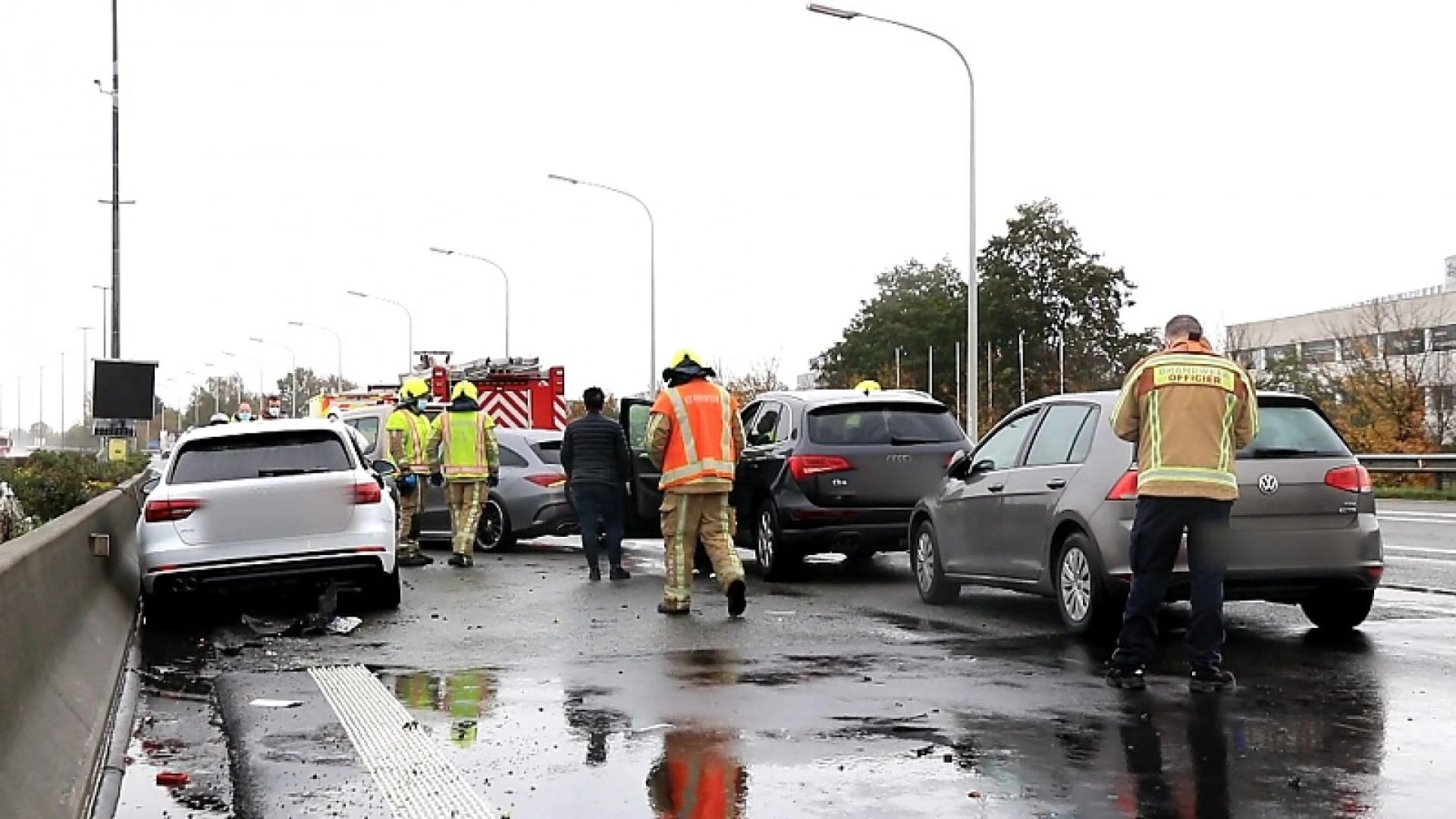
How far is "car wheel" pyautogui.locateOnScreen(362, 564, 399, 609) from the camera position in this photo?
12.5 m

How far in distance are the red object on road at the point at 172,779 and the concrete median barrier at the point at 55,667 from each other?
0.24 metres

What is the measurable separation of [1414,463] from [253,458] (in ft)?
83.4

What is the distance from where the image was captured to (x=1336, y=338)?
51281mm

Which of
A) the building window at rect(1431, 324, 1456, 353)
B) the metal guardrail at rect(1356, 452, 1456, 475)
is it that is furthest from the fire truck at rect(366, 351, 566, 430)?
the building window at rect(1431, 324, 1456, 353)

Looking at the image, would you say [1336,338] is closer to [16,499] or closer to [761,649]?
[16,499]

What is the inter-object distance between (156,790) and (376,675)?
2.79 metres

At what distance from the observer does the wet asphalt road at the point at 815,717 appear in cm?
599

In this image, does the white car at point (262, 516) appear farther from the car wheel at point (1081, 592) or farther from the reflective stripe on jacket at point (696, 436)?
the car wheel at point (1081, 592)

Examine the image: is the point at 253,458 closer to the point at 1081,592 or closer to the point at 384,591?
the point at 384,591

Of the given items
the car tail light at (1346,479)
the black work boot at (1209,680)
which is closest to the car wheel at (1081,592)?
the car tail light at (1346,479)

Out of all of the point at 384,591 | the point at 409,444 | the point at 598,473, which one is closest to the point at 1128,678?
the point at 384,591

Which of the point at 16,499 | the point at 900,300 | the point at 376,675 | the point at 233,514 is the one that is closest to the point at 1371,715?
the point at 376,675

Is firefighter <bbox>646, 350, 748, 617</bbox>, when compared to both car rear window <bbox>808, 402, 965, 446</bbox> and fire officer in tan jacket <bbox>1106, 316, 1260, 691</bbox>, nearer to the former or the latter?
car rear window <bbox>808, 402, 965, 446</bbox>

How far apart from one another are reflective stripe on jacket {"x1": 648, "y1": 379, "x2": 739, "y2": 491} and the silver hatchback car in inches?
74.5
